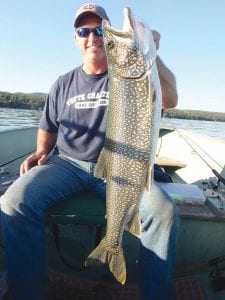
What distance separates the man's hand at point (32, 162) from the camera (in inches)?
149

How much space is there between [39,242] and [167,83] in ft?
5.96

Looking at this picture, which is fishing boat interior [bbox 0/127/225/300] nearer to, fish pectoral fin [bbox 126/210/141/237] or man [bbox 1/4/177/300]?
man [bbox 1/4/177/300]

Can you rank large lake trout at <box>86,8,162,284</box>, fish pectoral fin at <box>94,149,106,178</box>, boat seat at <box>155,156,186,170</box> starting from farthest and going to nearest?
boat seat at <box>155,156,186,170</box>, fish pectoral fin at <box>94,149,106,178</box>, large lake trout at <box>86,8,162,284</box>

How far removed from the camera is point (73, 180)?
3531mm

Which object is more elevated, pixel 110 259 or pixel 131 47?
pixel 131 47

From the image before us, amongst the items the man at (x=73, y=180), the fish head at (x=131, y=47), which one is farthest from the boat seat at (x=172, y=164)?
the fish head at (x=131, y=47)

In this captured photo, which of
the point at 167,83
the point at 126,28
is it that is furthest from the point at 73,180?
the point at 126,28

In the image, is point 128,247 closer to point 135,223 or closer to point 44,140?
point 135,223

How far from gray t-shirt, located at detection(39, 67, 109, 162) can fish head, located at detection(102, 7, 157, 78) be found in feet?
3.78

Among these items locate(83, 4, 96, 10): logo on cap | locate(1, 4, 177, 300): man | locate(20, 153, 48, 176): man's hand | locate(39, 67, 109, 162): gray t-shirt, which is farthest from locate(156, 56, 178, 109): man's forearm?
locate(20, 153, 48, 176): man's hand

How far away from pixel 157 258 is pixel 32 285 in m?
1.07

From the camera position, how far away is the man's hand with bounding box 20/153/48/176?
3.77 meters

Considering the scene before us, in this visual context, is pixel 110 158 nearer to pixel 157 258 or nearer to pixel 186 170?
pixel 157 258

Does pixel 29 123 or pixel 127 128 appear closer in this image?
pixel 127 128
